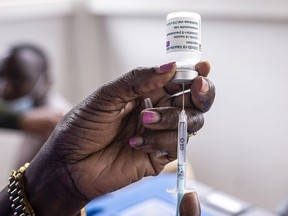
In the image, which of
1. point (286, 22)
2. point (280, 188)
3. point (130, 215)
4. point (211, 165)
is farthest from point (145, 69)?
point (211, 165)

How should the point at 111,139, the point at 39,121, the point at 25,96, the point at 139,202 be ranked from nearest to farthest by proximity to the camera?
the point at 111,139 < the point at 139,202 < the point at 39,121 < the point at 25,96

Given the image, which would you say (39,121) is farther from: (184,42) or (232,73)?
(184,42)

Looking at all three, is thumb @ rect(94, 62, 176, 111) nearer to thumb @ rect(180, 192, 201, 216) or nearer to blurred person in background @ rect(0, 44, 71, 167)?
thumb @ rect(180, 192, 201, 216)

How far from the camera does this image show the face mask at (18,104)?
1761 mm

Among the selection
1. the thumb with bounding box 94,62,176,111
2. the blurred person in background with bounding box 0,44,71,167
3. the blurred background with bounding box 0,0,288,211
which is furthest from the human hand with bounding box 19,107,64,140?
the thumb with bounding box 94,62,176,111

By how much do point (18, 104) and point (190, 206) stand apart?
4.20 ft

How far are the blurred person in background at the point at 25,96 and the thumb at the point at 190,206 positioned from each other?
1050 mm

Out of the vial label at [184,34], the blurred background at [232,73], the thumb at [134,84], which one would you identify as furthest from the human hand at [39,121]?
the vial label at [184,34]

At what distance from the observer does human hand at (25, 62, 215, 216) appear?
0.74 meters

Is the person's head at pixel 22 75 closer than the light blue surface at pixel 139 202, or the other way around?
the light blue surface at pixel 139 202

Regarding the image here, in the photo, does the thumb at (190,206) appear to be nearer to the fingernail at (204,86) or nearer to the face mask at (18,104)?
the fingernail at (204,86)

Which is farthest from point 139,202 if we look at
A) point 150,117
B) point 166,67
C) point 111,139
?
point 166,67

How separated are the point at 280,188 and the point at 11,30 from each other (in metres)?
1.70

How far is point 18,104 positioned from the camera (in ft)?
5.85
